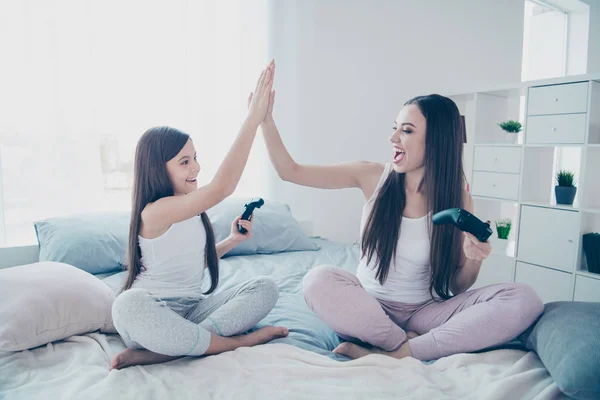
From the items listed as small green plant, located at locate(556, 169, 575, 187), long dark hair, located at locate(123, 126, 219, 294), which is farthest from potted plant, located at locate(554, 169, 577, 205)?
long dark hair, located at locate(123, 126, 219, 294)

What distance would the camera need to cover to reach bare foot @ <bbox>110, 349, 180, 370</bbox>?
41.3 inches

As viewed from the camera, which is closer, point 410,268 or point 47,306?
point 47,306

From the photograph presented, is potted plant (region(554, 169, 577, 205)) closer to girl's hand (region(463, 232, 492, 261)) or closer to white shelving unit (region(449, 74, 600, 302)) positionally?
white shelving unit (region(449, 74, 600, 302))

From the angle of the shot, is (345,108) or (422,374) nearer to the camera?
(422,374)

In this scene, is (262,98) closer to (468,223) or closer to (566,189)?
(468,223)

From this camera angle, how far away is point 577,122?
2.23m

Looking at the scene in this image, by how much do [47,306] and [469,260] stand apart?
3.96 ft

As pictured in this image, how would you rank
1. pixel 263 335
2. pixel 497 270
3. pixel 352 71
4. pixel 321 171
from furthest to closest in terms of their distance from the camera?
pixel 352 71
pixel 497 270
pixel 321 171
pixel 263 335

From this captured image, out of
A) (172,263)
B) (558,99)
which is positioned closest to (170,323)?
(172,263)

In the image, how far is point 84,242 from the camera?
1.86 m

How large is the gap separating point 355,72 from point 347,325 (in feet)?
7.11

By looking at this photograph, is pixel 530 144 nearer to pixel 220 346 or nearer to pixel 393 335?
pixel 393 335

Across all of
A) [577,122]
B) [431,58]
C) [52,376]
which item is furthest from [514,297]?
[431,58]

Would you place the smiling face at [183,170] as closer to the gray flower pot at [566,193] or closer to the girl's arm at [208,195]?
the girl's arm at [208,195]
